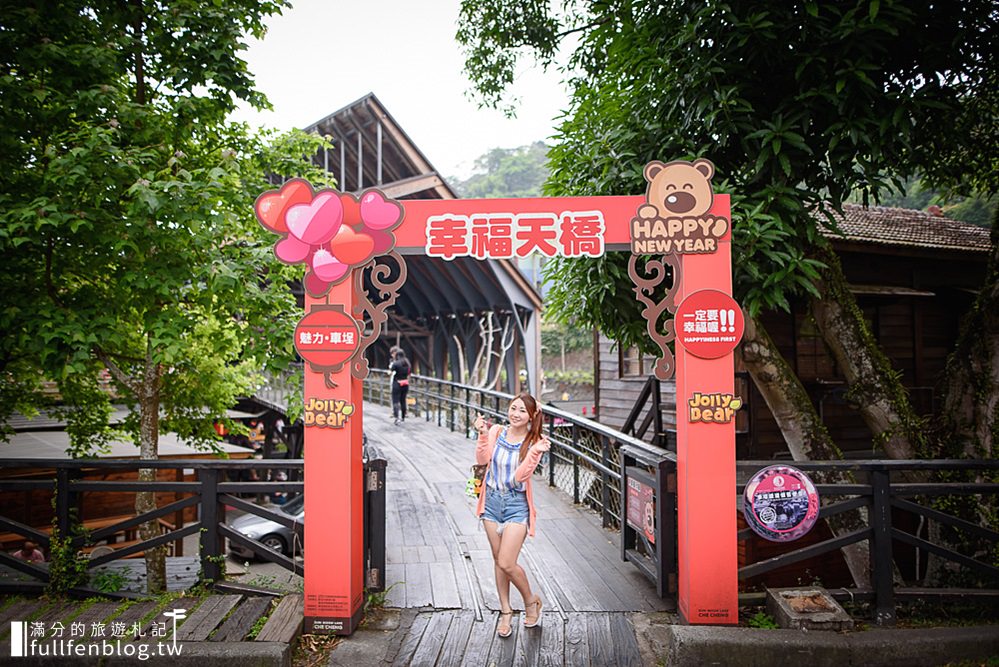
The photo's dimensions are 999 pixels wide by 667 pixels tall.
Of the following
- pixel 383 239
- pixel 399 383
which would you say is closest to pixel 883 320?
pixel 383 239

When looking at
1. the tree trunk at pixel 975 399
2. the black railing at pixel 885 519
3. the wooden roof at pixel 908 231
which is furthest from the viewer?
the wooden roof at pixel 908 231

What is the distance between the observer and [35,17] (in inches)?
205

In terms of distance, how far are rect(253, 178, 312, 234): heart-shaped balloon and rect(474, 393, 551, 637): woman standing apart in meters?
2.06

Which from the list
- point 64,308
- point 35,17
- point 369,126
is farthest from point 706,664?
point 369,126

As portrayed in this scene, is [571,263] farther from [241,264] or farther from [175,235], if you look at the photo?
[175,235]

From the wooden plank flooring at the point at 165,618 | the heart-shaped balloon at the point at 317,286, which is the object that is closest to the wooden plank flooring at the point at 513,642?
the wooden plank flooring at the point at 165,618

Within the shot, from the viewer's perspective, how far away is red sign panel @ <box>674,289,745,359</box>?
4.42 metres

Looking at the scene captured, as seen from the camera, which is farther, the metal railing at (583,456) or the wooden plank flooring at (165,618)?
the metal railing at (583,456)

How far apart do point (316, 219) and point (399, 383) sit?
11.0 m

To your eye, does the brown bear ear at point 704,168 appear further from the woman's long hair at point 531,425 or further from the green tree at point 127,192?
the green tree at point 127,192

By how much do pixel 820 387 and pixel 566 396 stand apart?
1290 inches

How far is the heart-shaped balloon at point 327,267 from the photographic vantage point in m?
4.52

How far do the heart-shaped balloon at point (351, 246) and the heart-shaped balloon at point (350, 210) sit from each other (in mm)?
58

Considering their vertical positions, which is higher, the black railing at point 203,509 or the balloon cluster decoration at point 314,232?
the balloon cluster decoration at point 314,232
